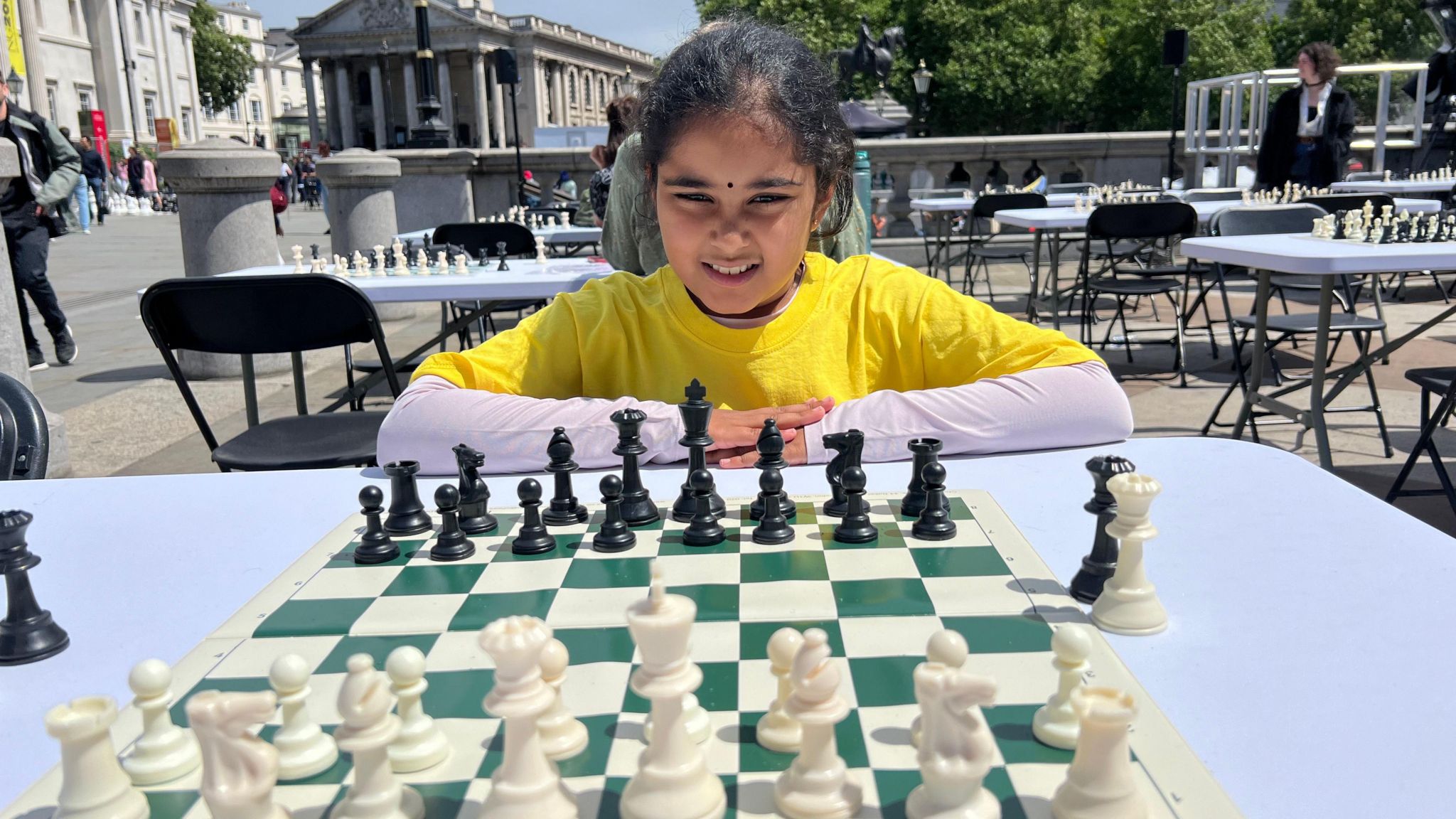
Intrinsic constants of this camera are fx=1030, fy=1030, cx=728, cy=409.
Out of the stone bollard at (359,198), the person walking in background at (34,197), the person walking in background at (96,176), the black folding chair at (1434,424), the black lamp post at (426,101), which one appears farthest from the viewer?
the person walking in background at (96,176)

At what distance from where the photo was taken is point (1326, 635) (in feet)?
2.91

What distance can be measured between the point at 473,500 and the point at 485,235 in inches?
176

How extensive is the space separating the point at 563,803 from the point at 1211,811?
405mm

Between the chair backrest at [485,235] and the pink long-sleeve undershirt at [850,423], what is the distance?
3951mm

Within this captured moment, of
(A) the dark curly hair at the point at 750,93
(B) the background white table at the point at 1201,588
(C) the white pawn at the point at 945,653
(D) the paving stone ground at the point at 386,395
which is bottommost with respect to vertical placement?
(D) the paving stone ground at the point at 386,395

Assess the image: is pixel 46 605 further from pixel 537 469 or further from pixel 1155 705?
pixel 1155 705

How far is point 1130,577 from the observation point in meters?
0.94

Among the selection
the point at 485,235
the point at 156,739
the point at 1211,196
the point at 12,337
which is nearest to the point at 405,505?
the point at 156,739

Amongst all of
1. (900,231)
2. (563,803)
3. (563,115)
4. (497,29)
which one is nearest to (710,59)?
(563,803)

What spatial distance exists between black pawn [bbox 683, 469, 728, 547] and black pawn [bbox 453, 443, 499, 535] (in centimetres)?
25

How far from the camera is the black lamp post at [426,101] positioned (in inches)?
484

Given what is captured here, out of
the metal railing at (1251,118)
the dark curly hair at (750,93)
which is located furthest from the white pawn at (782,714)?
the metal railing at (1251,118)

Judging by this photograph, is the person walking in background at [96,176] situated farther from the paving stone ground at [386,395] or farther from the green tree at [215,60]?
the green tree at [215,60]

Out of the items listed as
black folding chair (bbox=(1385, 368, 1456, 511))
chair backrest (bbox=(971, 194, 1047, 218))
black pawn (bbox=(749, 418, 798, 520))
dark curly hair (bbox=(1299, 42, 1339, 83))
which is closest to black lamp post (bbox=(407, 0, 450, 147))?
chair backrest (bbox=(971, 194, 1047, 218))
